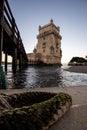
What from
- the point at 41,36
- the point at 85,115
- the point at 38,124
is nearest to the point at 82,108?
the point at 85,115

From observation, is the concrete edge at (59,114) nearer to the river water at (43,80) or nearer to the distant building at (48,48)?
the river water at (43,80)

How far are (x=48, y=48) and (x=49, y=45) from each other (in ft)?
6.62

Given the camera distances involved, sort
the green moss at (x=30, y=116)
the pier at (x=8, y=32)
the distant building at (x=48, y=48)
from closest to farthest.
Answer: the green moss at (x=30, y=116)
the pier at (x=8, y=32)
the distant building at (x=48, y=48)

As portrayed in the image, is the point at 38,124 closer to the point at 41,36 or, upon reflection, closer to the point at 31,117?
the point at 31,117

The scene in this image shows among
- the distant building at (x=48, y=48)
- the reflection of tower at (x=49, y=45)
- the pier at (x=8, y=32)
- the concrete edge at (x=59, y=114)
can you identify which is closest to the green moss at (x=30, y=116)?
the concrete edge at (x=59, y=114)

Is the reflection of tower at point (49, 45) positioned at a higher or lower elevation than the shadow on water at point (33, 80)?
higher

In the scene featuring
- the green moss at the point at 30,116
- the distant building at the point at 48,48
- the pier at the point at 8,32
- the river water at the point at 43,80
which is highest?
the distant building at the point at 48,48

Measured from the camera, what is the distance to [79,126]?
7.00 ft

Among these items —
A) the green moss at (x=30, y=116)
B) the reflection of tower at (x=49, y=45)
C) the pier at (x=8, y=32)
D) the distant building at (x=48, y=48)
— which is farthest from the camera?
the reflection of tower at (x=49, y=45)

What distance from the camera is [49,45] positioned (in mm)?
84562

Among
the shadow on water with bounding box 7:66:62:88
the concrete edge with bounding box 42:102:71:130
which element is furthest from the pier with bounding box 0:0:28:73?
the concrete edge with bounding box 42:102:71:130

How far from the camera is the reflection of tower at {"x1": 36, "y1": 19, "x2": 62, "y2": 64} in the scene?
82.9 metres

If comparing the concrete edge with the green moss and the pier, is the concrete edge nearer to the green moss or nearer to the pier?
the green moss

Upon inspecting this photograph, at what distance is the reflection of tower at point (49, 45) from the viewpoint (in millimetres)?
82875
